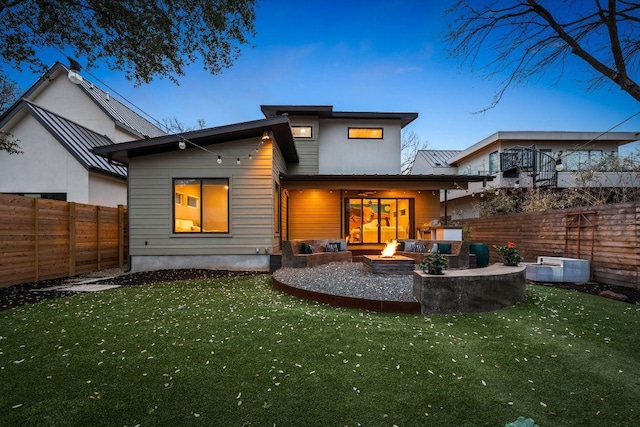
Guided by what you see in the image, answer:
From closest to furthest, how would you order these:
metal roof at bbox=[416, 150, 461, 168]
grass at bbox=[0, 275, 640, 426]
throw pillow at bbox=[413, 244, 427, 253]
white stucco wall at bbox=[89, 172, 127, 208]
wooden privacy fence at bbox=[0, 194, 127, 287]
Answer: grass at bbox=[0, 275, 640, 426] < wooden privacy fence at bbox=[0, 194, 127, 287] < throw pillow at bbox=[413, 244, 427, 253] < white stucco wall at bbox=[89, 172, 127, 208] < metal roof at bbox=[416, 150, 461, 168]

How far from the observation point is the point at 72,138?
1201 cm

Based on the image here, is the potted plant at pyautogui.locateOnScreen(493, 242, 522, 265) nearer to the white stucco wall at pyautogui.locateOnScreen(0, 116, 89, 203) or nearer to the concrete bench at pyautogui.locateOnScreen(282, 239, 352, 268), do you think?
the concrete bench at pyautogui.locateOnScreen(282, 239, 352, 268)

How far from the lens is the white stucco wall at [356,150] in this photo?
14375mm

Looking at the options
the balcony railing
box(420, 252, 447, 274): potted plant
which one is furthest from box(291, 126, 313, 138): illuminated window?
the balcony railing

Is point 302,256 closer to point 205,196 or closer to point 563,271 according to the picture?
point 205,196

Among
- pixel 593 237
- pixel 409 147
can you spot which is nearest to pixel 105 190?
pixel 593 237

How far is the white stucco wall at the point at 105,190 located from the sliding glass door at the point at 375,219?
9.52 metres

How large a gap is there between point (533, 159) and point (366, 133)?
9429 millimetres

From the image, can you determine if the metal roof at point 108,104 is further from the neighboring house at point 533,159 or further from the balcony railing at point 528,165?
the balcony railing at point 528,165

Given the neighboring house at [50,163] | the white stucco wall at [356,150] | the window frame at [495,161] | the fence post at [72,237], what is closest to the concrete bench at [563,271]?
the white stucco wall at [356,150]

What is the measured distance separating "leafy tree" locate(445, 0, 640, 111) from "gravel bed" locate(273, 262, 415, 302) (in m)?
3.42

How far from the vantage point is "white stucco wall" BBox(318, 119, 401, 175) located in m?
14.4

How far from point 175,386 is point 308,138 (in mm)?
12238

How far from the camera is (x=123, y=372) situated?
2.99 meters
